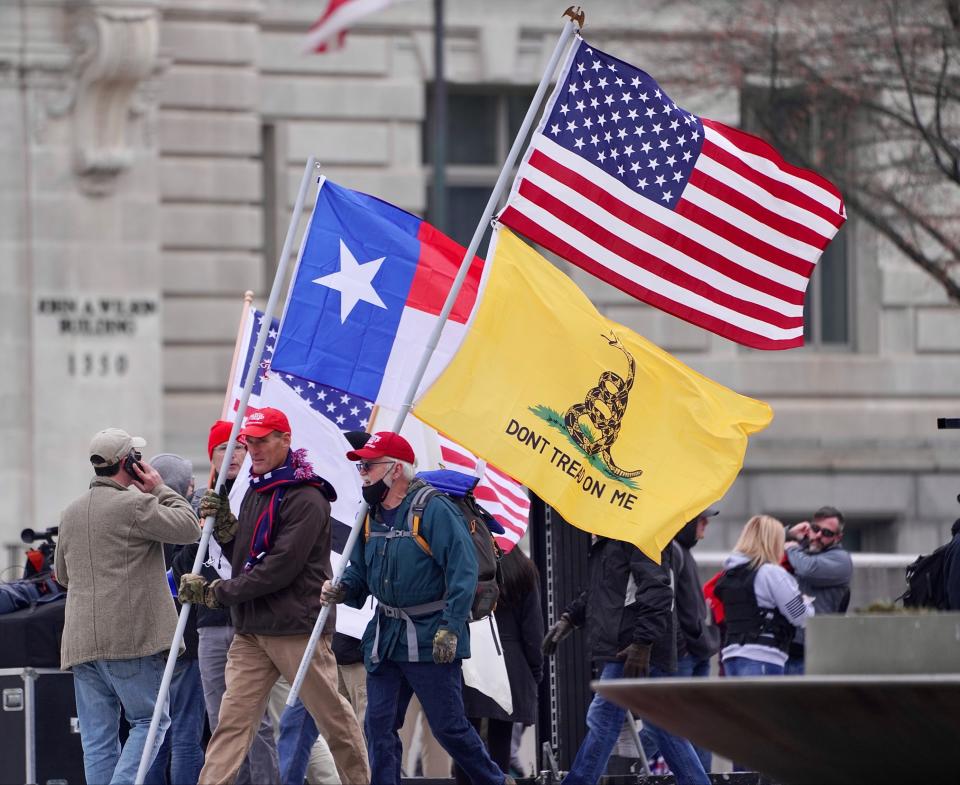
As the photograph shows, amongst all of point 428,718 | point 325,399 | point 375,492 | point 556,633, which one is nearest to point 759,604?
point 556,633

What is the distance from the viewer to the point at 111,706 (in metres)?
11.4

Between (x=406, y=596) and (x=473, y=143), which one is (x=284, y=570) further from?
(x=473, y=143)

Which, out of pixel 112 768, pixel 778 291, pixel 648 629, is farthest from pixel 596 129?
pixel 112 768

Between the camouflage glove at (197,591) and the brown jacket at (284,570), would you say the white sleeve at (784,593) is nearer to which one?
the brown jacket at (284,570)

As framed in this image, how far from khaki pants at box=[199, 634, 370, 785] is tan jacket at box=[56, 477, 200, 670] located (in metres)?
0.38

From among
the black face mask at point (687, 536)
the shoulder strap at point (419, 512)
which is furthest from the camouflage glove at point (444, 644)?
the black face mask at point (687, 536)

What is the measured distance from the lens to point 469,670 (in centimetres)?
1234

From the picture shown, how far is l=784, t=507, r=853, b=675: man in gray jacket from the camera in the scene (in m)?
14.4

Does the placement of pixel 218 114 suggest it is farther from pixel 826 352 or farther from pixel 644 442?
pixel 644 442

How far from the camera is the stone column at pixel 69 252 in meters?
21.7

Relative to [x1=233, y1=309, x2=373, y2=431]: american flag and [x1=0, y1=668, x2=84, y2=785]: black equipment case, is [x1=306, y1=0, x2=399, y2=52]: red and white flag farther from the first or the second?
[x1=0, y1=668, x2=84, y2=785]: black equipment case

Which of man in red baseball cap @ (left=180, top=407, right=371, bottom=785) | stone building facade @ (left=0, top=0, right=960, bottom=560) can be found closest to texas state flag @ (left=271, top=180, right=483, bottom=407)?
man in red baseball cap @ (left=180, top=407, right=371, bottom=785)

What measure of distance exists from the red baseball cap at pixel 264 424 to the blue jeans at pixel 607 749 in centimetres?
207

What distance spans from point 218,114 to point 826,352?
7.08 meters
